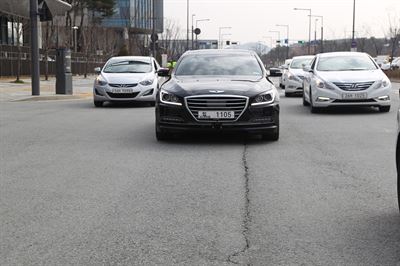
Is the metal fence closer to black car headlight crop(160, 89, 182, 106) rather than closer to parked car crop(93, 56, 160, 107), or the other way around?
parked car crop(93, 56, 160, 107)

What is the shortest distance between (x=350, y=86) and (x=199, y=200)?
9051 mm

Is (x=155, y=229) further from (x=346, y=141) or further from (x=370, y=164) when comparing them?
(x=346, y=141)

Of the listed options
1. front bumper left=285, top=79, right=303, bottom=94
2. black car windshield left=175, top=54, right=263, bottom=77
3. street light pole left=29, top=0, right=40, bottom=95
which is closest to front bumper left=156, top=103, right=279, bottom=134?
black car windshield left=175, top=54, right=263, bottom=77

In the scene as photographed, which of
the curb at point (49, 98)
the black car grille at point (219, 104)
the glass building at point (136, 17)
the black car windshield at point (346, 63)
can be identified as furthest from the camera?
the glass building at point (136, 17)

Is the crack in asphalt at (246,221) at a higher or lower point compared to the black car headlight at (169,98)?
lower

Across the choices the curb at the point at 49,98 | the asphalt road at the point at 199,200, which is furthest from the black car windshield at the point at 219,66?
the curb at the point at 49,98

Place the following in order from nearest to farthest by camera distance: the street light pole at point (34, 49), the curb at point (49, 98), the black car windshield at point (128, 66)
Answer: the black car windshield at point (128, 66), the curb at point (49, 98), the street light pole at point (34, 49)

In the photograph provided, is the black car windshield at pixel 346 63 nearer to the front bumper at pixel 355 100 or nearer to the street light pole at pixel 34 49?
the front bumper at pixel 355 100

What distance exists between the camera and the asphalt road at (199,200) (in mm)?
4387

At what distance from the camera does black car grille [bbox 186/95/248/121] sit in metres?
9.30

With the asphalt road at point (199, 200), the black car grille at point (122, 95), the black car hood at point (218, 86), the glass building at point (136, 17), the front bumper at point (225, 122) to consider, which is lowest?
the asphalt road at point (199, 200)

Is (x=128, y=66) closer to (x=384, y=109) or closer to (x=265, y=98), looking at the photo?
(x=384, y=109)

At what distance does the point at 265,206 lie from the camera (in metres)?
5.67

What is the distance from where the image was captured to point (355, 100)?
46.6 feet
